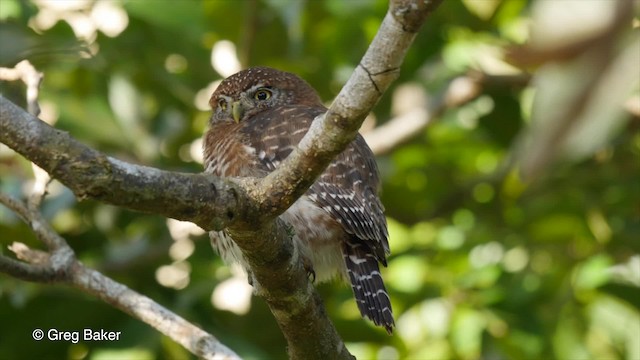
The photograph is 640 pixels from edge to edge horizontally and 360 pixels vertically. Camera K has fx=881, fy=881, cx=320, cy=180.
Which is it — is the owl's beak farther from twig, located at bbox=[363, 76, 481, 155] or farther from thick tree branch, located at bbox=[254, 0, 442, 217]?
thick tree branch, located at bbox=[254, 0, 442, 217]

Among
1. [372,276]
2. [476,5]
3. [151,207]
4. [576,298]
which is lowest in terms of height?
[151,207]

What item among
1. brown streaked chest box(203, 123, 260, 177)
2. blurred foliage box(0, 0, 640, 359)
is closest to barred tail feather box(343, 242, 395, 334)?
brown streaked chest box(203, 123, 260, 177)

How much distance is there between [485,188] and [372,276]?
7.30 feet

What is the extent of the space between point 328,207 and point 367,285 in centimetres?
37

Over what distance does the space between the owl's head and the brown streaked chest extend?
41 cm

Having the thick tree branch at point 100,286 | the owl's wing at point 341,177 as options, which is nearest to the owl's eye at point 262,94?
the owl's wing at point 341,177

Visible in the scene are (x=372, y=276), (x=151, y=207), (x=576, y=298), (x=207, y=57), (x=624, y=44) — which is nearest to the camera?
(x=624, y=44)

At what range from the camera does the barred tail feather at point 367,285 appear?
11.8 feet

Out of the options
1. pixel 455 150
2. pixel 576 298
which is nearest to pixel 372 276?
pixel 576 298

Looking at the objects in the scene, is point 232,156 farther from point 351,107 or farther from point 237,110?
point 351,107

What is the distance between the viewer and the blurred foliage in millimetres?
4648

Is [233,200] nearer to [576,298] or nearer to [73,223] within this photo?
[576,298]

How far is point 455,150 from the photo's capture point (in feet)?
19.7

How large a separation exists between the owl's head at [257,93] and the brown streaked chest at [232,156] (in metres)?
0.41
